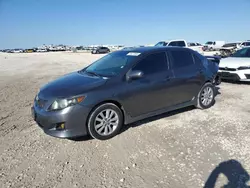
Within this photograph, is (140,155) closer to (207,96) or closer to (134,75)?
(134,75)

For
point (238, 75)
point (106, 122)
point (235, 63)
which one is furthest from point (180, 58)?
point (235, 63)

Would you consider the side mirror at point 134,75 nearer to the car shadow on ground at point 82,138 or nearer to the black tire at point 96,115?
the black tire at point 96,115

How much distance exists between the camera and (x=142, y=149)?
3.61 metres

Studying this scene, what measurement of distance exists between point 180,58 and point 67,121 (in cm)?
297

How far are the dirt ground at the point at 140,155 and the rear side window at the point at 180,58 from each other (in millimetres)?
1205

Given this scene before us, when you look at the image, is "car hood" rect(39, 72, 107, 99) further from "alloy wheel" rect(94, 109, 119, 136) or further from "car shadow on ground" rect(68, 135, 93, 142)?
"car shadow on ground" rect(68, 135, 93, 142)

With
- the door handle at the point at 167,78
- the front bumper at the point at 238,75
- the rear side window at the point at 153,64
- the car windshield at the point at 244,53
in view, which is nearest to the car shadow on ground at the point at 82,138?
the rear side window at the point at 153,64

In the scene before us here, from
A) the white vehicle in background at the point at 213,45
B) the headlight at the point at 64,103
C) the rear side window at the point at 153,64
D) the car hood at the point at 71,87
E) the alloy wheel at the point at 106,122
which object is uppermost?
the rear side window at the point at 153,64

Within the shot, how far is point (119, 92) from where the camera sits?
3.98 m

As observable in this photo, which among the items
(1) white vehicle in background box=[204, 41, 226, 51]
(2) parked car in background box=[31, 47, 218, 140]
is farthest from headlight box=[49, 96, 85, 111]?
(1) white vehicle in background box=[204, 41, 226, 51]

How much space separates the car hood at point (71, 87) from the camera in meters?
3.72

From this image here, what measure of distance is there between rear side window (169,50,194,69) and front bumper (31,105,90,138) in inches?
92.3

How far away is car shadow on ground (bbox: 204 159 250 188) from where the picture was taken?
8.76 feet

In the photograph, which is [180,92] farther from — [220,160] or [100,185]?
[100,185]
